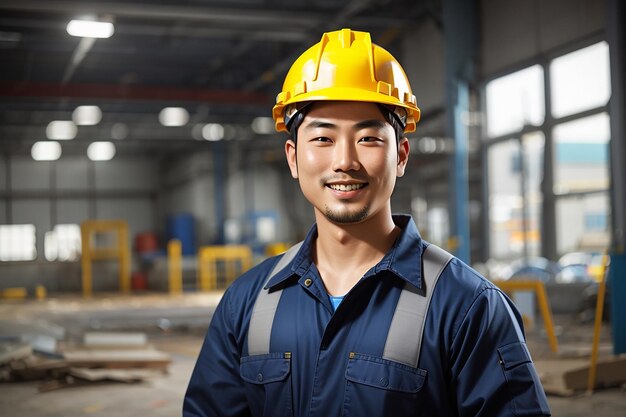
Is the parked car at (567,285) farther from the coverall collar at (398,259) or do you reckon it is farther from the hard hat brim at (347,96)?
the hard hat brim at (347,96)

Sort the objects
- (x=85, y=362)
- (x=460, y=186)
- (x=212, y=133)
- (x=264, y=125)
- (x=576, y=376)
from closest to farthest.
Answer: (x=576, y=376), (x=85, y=362), (x=460, y=186), (x=264, y=125), (x=212, y=133)

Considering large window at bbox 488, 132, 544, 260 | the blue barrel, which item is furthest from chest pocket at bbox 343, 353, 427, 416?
the blue barrel

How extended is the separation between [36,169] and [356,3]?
2021 centimetres

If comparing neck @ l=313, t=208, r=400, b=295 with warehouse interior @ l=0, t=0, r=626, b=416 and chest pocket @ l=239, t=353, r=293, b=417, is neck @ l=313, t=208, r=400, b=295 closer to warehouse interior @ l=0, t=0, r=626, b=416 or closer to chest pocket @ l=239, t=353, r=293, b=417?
chest pocket @ l=239, t=353, r=293, b=417

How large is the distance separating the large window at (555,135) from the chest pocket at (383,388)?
35.5ft

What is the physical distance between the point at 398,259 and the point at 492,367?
1.22ft

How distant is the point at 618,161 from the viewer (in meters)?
7.53

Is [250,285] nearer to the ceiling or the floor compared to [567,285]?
nearer to the ceiling

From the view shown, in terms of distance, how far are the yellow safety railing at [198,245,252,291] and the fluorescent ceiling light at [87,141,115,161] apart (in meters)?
8.57

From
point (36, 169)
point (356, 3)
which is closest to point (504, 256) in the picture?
point (356, 3)

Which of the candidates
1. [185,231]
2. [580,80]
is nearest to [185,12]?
[580,80]

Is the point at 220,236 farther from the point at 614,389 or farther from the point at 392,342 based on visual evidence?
the point at 392,342

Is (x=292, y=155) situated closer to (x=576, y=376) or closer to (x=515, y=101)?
(x=576, y=376)

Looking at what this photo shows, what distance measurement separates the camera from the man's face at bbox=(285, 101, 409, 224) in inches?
76.3
